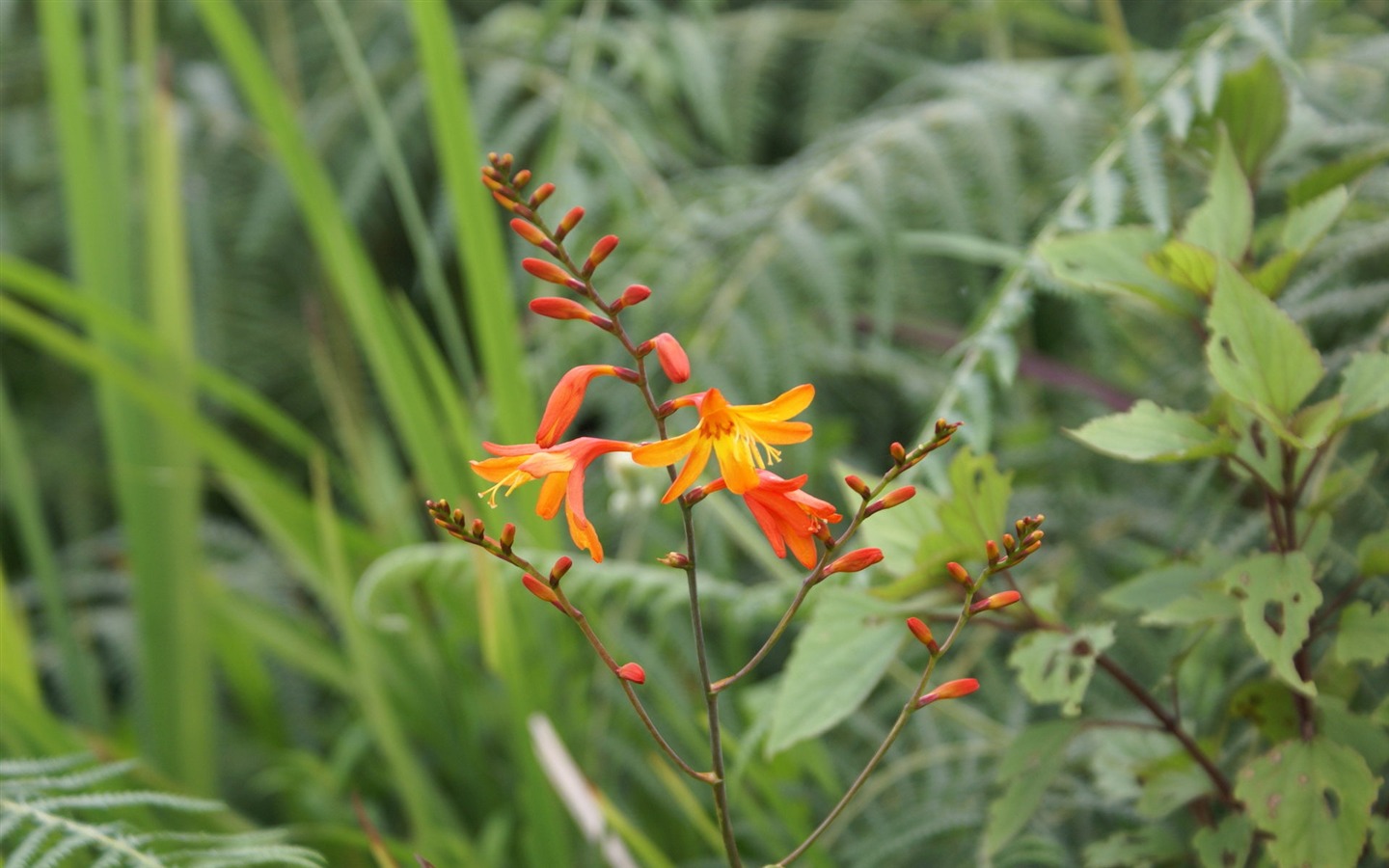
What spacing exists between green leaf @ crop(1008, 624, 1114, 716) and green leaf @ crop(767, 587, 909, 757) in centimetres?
7

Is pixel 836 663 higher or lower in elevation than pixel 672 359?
lower

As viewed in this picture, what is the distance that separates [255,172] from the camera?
80.9 inches

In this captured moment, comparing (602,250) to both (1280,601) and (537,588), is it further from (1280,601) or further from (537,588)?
(1280,601)

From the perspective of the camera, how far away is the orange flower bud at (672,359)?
19.2 inches

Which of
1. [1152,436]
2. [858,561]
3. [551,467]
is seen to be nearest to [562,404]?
[551,467]

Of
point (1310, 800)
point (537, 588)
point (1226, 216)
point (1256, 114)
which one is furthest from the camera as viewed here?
point (1256, 114)

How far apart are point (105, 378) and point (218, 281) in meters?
0.85

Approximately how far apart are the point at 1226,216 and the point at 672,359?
42cm

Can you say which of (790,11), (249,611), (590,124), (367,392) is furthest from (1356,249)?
(367,392)

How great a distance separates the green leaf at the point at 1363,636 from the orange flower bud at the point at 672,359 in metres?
0.39

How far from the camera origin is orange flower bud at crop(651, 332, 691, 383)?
49 centimetres

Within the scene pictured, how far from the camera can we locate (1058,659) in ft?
2.15

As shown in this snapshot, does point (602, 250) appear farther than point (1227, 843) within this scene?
No

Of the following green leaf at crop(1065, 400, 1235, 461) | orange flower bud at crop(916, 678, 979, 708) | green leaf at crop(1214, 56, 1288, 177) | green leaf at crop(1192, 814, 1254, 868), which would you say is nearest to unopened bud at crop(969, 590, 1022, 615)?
orange flower bud at crop(916, 678, 979, 708)
